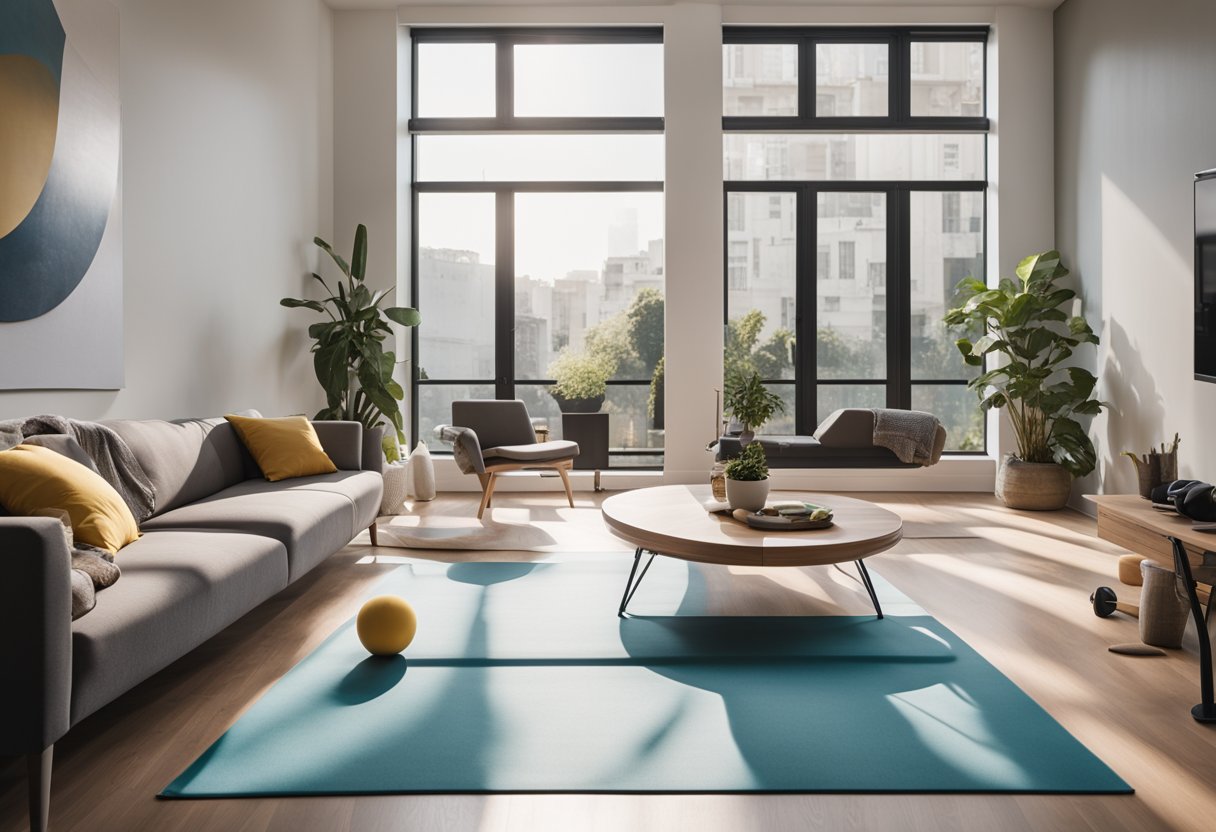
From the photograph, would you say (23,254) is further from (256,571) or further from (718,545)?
(718,545)

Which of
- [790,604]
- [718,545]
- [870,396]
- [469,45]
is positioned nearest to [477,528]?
[790,604]

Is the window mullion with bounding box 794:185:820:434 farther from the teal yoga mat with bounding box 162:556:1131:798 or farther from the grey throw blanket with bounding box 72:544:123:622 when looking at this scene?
the grey throw blanket with bounding box 72:544:123:622

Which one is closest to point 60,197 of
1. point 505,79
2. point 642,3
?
point 505,79

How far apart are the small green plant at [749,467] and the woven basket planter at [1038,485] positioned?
11.2ft

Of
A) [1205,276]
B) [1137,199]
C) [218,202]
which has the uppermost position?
[1137,199]

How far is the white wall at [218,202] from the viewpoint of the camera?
4.20 metres

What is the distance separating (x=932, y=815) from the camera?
1946 millimetres

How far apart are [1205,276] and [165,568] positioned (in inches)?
167

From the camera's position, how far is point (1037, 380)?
6008mm

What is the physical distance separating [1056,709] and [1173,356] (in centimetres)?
344

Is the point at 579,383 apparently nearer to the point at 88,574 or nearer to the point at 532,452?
the point at 532,452

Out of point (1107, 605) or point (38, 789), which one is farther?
point (1107, 605)

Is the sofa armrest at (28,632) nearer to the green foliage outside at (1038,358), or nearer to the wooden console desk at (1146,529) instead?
the wooden console desk at (1146,529)

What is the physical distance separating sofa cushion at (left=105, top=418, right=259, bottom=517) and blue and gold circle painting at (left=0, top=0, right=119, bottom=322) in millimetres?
638
